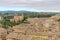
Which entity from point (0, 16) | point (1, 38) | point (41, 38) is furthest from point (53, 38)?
point (0, 16)

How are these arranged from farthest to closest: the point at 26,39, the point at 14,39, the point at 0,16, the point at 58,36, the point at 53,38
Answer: the point at 0,16 < the point at 58,36 < the point at 53,38 < the point at 14,39 < the point at 26,39

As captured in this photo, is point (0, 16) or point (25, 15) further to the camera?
point (25, 15)

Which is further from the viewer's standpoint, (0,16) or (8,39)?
(0,16)

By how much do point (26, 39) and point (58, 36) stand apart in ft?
3.77

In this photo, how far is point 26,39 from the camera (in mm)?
3521

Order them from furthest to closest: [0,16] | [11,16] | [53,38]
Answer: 1. [11,16]
2. [0,16]
3. [53,38]

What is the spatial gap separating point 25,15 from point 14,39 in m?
9.05

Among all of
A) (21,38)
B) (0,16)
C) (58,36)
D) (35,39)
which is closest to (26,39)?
(21,38)

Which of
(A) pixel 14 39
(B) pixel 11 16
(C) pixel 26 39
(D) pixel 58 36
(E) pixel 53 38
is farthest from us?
(B) pixel 11 16

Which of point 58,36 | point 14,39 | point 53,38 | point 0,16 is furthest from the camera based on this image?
point 0,16

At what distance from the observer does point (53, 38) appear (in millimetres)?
4082

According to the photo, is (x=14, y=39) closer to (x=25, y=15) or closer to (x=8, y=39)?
(x=8, y=39)

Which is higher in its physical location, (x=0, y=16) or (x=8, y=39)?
(x=8, y=39)

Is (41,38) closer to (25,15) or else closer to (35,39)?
(35,39)
